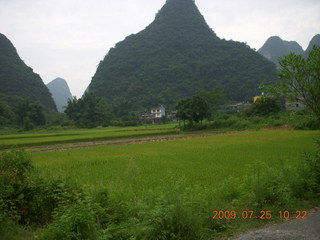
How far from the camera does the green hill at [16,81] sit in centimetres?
5259

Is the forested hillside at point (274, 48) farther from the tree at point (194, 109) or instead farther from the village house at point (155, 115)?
the tree at point (194, 109)

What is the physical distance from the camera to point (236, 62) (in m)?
64.0

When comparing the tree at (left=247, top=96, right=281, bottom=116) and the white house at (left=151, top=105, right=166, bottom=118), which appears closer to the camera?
the tree at (left=247, top=96, right=281, bottom=116)

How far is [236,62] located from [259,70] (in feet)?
22.0

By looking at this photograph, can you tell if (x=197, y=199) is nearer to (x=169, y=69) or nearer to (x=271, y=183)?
(x=271, y=183)

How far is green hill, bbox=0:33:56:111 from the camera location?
173 ft

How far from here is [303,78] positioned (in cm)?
553

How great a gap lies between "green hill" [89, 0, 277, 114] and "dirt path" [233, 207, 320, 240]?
54320 mm

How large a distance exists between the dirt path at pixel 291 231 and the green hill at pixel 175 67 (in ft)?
178

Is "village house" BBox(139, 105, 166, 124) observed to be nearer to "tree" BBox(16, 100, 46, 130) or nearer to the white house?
the white house

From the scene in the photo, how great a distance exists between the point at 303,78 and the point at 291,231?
336cm
